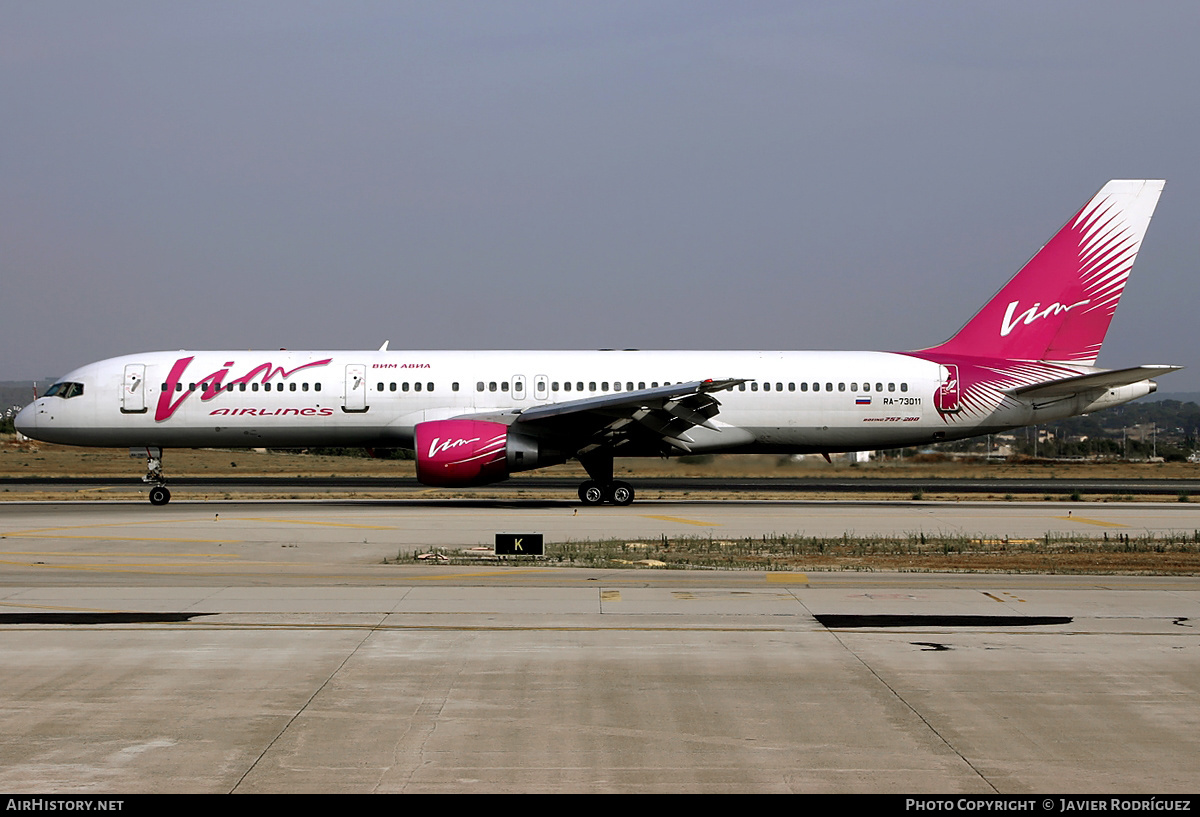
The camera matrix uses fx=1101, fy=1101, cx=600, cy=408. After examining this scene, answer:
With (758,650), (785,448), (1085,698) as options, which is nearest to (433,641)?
(758,650)

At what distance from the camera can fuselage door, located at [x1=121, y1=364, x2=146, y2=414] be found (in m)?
30.6

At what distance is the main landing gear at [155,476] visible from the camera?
1156 inches

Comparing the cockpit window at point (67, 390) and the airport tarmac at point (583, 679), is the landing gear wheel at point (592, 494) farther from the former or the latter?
the cockpit window at point (67, 390)

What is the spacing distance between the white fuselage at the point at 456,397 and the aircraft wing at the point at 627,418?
68 centimetres

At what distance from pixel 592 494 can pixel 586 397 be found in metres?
2.87

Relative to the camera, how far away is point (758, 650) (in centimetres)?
1077

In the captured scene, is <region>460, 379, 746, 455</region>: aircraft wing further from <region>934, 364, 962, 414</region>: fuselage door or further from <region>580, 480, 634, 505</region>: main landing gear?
<region>934, 364, 962, 414</region>: fuselage door

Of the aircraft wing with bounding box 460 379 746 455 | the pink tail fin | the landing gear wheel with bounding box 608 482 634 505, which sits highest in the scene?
the pink tail fin

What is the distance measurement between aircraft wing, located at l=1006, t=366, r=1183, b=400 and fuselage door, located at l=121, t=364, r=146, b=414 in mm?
24499

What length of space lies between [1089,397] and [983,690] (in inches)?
984

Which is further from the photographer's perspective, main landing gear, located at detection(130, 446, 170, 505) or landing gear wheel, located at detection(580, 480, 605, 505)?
landing gear wheel, located at detection(580, 480, 605, 505)

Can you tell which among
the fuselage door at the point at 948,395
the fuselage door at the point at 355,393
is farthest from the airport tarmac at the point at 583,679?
the fuselage door at the point at 948,395

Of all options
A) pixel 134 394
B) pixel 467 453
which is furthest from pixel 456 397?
pixel 134 394

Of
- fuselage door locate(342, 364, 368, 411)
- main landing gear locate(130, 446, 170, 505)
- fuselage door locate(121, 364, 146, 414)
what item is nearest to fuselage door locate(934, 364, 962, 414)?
fuselage door locate(342, 364, 368, 411)
